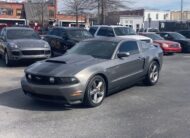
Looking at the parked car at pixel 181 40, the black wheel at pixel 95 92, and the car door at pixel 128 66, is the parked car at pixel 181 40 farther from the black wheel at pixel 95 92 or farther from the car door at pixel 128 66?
the black wheel at pixel 95 92

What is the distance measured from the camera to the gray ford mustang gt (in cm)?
664

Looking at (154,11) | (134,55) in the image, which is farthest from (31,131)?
(154,11)

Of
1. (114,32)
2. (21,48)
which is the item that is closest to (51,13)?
(114,32)

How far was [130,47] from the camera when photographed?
28.4ft

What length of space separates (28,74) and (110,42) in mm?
2271

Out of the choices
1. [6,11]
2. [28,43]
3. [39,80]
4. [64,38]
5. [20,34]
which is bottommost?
[39,80]

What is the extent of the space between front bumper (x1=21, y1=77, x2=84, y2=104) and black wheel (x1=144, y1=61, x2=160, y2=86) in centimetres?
310

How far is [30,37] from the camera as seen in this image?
14219mm

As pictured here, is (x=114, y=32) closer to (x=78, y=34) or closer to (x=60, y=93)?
(x=78, y=34)

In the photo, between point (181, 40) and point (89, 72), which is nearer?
point (89, 72)

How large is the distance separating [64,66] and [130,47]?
2343mm

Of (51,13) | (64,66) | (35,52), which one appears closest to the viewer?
(64,66)

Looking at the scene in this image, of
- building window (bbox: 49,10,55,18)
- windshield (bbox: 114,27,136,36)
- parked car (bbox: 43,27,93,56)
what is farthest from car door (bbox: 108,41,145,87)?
building window (bbox: 49,10,55,18)

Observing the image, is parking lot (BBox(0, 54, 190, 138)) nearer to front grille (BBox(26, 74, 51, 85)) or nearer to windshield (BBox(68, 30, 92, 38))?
front grille (BBox(26, 74, 51, 85))
